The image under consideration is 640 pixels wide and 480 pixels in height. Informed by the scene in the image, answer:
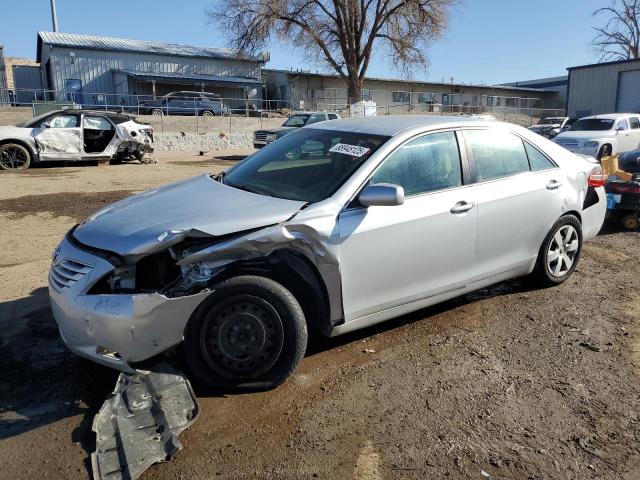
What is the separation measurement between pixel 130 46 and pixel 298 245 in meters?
44.9

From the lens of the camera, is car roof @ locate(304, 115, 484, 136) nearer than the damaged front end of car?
No

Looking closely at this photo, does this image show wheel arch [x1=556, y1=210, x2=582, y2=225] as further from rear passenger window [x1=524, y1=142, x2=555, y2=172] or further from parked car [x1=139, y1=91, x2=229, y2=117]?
parked car [x1=139, y1=91, x2=229, y2=117]

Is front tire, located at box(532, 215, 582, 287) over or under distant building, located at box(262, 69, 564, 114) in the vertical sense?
under

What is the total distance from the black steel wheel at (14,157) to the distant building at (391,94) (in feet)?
95.6

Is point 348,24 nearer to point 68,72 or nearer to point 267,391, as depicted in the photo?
point 68,72

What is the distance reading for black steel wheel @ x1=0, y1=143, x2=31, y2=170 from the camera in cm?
1397

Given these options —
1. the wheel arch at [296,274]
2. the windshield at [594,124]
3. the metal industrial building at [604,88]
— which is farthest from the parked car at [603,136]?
the metal industrial building at [604,88]

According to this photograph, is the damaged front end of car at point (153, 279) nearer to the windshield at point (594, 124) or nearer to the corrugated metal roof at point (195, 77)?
the windshield at point (594, 124)

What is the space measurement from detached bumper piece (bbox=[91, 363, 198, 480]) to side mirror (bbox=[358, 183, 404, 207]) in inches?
62.9

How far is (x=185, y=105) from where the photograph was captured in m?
34.7

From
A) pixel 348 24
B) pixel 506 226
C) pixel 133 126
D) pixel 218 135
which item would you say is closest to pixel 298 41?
pixel 348 24

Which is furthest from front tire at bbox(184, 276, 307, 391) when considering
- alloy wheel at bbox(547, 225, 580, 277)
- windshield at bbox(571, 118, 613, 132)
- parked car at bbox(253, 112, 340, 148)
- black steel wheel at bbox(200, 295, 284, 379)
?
parked car at bbox(253, 112, 340, 148)

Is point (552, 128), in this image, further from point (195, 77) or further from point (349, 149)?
point (195, 77)

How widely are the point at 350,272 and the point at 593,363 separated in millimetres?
1866
